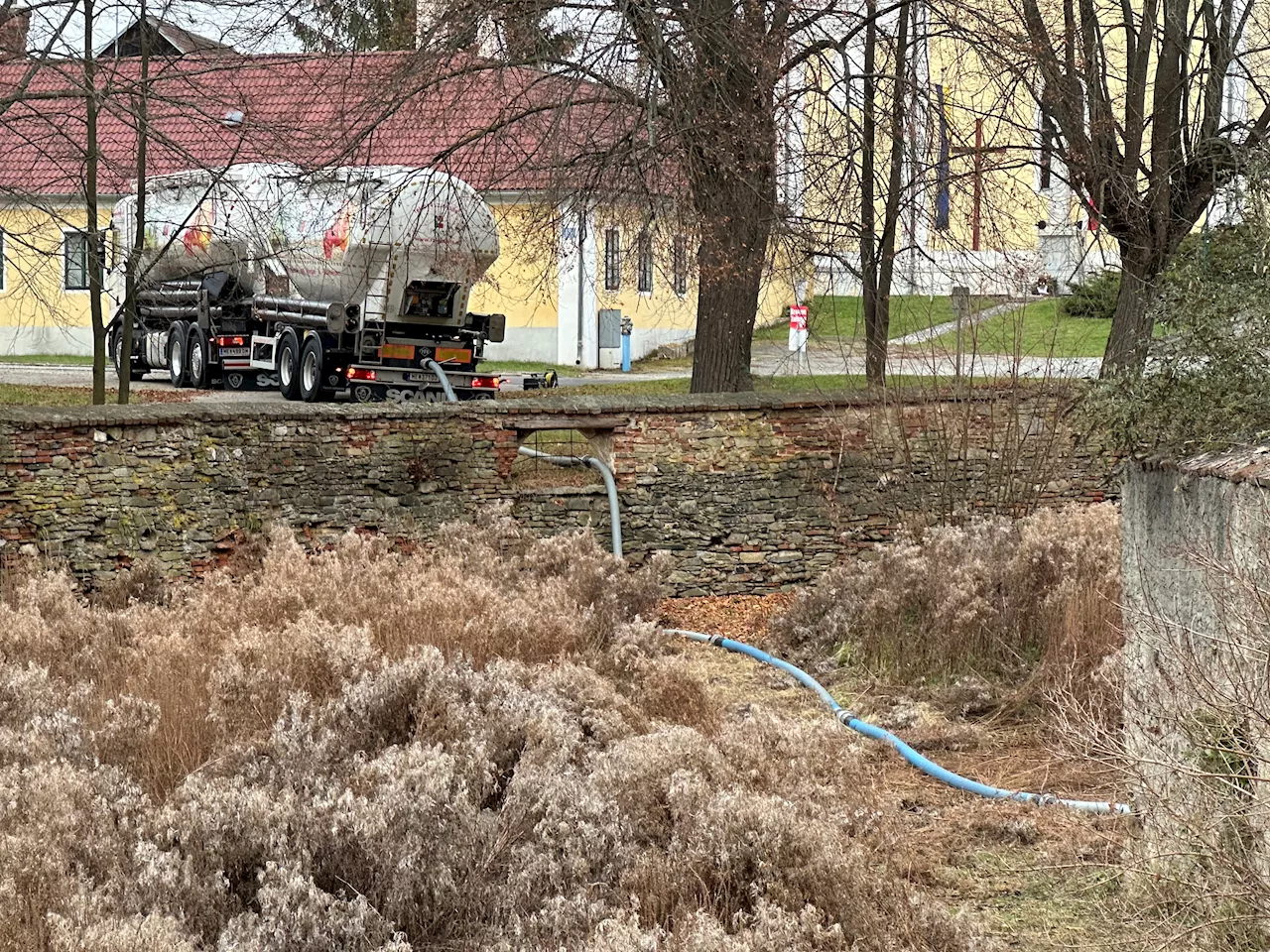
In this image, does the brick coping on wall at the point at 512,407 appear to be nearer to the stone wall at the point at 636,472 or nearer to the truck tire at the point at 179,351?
the stone wall at the point at 636,472

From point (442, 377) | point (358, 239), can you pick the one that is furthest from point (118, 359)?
point (442, 377)

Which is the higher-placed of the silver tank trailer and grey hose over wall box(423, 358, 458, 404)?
the silver tank trailer

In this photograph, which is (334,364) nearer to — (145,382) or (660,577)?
(145,382)

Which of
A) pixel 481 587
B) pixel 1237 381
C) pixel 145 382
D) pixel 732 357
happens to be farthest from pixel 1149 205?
pixel 145 382

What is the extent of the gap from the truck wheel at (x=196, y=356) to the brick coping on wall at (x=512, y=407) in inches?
476

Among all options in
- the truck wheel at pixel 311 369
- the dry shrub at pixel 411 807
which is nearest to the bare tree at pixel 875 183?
the dry shrub at pixel 411 807

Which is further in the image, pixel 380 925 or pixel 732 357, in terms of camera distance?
pixel 732 357

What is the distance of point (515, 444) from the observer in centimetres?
1206

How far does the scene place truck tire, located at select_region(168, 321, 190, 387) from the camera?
24.5 metres

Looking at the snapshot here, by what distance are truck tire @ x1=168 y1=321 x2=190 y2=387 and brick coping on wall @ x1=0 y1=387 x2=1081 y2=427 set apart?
13022 millimetres

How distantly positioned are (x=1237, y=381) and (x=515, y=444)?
784cm

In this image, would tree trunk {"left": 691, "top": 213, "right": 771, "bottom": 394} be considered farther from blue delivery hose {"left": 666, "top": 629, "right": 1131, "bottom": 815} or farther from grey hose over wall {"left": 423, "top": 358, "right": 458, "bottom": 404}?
blue delivery hose {"left": 666, "top": 629, "right": 1131, "bottom": 815}

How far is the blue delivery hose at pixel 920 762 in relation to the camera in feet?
19.9

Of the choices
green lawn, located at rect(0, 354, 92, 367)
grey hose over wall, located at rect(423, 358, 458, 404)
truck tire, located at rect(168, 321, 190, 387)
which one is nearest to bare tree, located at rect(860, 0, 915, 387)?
grey hose over wall, located at rect(423, 358, 458, 404)
